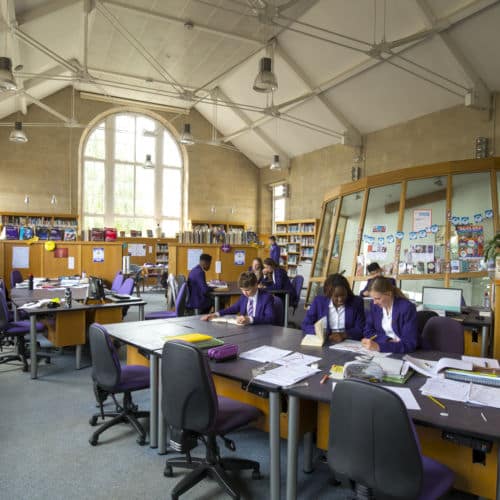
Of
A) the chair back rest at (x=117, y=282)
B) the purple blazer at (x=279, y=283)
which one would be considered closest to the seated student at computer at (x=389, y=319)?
the purple blazer at (x=279, y=283)

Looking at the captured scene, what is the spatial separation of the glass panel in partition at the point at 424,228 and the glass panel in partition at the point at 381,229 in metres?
0.19

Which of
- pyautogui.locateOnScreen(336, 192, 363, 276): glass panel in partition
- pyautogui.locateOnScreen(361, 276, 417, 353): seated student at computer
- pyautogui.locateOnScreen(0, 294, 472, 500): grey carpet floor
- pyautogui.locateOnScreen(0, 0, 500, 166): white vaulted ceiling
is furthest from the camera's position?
pyautogui.locateOnScreen(336, 192, 363, 276): glass panel in partition

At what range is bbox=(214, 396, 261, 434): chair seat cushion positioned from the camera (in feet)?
8.09

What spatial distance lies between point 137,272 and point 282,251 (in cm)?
561

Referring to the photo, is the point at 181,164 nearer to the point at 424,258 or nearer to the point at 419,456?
the point at 424,258

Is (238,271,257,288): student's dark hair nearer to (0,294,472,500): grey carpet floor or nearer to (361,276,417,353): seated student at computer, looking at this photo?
(361,276,417,353): seated student at computer

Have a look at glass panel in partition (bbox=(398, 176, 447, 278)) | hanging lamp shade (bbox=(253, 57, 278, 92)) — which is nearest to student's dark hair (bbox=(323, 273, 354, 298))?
hanging lamp shade (bbox=(253, 57, 278, 92))

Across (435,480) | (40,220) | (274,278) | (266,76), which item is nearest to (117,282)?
(274,278)

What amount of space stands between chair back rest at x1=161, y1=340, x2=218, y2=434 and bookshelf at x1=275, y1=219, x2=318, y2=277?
1151cm

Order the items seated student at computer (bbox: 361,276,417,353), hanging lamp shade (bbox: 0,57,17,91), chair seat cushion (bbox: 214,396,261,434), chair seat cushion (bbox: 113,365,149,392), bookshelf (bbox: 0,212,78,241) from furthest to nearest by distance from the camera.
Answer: bookshelf (bbox: 0,212,78,241) < hanging lamp shade (bbox: 0,57,17,91) < chair seat cushion (bbox: 113,365,149,392) < seated student at computer (bbox: 361,276,417,353) < chair seat cushion (bbox: 214,396,261,434)

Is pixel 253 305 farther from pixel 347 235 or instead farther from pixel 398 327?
pixel 347 235

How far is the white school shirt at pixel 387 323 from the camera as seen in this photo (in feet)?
10.9

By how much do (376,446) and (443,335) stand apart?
189 cm

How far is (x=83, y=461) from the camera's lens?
9.78ft
